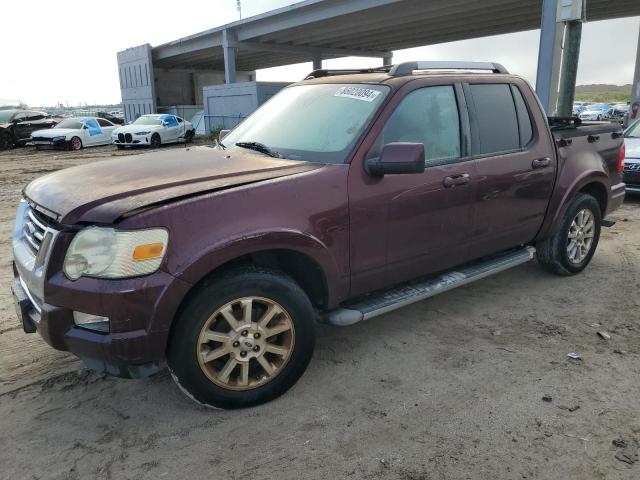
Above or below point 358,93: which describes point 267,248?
below

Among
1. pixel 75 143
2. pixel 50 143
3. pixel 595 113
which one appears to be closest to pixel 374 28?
pixel 75 143

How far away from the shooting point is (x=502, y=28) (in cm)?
2506

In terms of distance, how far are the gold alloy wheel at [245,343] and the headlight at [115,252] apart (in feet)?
1.51

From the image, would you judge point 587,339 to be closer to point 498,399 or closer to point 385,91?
point 498,399

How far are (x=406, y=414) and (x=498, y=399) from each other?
575 mm

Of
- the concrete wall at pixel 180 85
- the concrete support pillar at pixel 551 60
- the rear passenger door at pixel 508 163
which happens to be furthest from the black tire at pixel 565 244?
the concrete wall at pixel 180 85

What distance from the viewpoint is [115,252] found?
2.50 metres

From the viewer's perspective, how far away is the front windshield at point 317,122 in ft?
11.0

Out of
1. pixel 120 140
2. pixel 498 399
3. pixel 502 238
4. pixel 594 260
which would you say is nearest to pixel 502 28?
pixel 120 140

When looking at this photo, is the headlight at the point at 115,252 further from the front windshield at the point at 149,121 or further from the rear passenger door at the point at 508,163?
the front windshield at the point at 149,121

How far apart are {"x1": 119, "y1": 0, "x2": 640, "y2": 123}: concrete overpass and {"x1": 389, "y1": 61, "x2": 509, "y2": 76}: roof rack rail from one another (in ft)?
26.7

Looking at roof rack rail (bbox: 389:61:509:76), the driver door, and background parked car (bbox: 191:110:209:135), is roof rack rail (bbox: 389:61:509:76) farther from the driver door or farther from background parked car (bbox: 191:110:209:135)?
background parked car (bbox: 191:110:209:135)

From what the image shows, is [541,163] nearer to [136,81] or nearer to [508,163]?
[508,163]

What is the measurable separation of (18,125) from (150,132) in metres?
6.25
